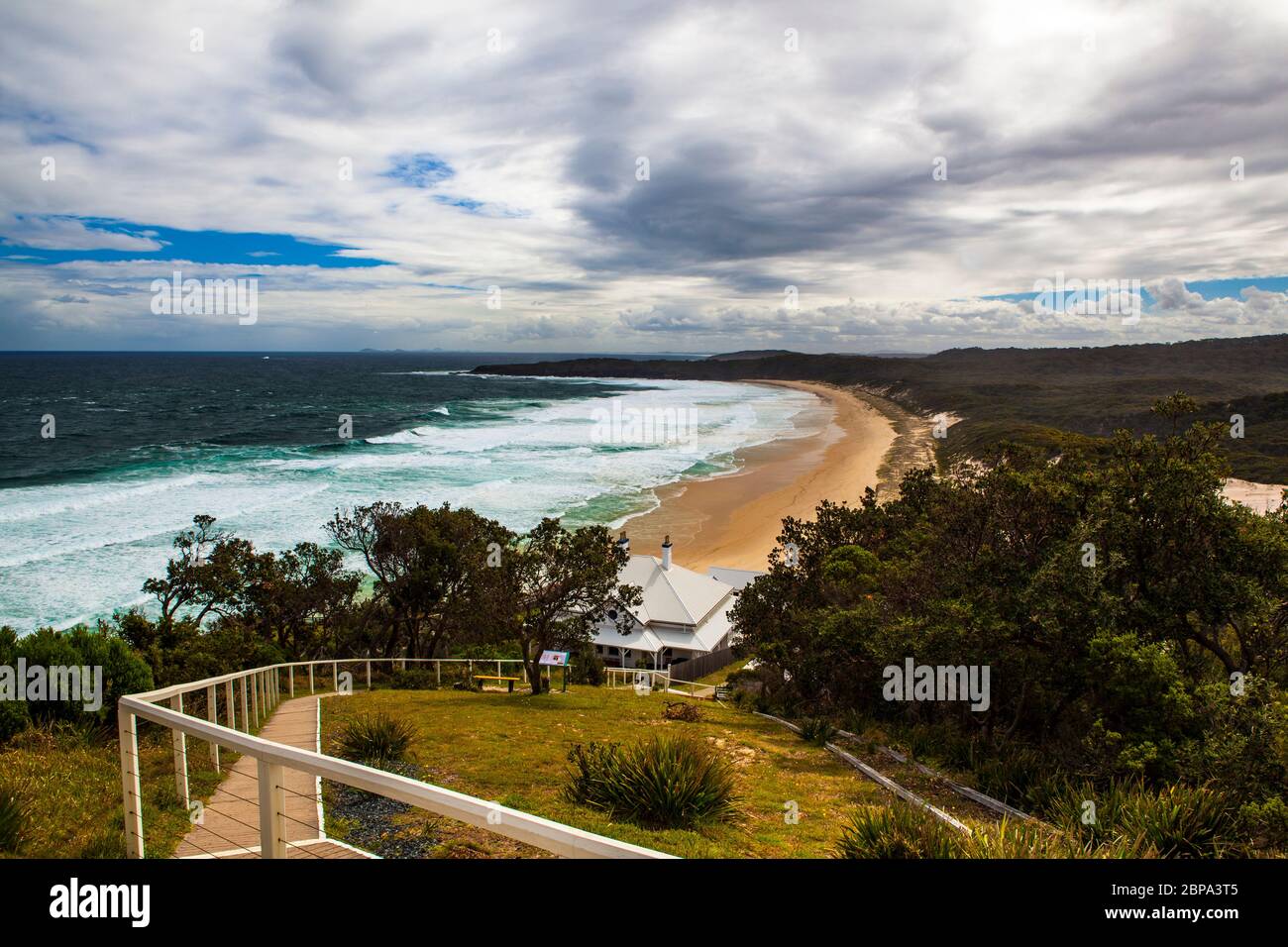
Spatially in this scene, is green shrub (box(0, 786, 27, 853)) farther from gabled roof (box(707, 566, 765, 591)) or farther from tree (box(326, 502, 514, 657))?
gabled roof (box(707, 566, 765, 591))

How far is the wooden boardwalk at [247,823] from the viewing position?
16.5 feet

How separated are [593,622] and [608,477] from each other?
3634 centimetres

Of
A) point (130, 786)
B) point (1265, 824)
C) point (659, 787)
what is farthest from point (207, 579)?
point (1265, 824)

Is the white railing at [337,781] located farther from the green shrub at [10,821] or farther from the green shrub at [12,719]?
the green shrub at [12,719]

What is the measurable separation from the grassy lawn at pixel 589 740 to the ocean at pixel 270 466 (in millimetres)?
18540

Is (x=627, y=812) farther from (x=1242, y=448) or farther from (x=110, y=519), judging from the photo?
(x=1242, y=448)

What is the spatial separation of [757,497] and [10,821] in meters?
45.0

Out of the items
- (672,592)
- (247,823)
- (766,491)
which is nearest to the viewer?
(247,823)

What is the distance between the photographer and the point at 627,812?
7.11 metres

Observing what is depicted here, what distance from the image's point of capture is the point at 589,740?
11312 millimetres

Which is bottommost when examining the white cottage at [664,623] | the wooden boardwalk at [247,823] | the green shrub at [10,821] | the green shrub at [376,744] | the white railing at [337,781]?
the white cottage at [664,623]

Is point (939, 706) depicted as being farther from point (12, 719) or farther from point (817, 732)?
point (12, 719)

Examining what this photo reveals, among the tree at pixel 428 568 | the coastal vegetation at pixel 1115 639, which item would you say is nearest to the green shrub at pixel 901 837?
the coastal vegetation at pixel 1115 639
